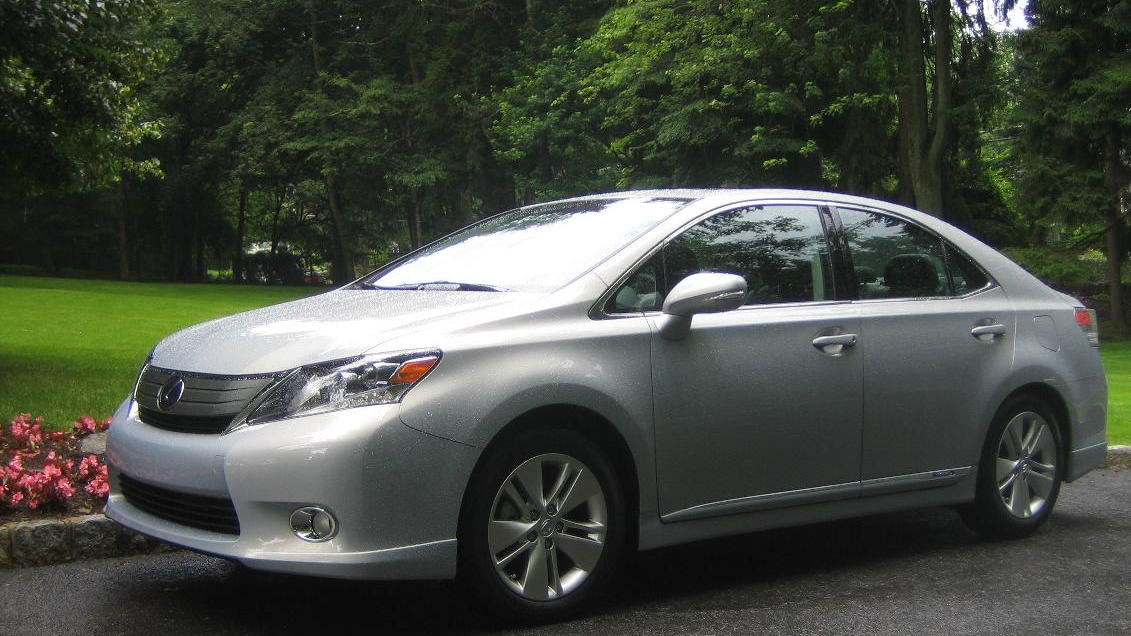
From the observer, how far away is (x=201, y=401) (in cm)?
485

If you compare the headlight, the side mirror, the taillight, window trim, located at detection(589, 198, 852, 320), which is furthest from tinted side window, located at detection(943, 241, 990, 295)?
the headlight

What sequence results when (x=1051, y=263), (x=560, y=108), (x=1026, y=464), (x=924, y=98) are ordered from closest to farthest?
(x=1026, y=464) < (x=924, y=98) < (x=1051, y=263) < (x=560, y=108)

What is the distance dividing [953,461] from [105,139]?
475 inches

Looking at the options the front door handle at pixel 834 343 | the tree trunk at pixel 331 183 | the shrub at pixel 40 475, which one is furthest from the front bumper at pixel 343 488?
the tree trunk at pixel 331 183

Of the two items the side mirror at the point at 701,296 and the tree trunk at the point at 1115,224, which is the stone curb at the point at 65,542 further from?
the tree trunk at the point at 1115,224

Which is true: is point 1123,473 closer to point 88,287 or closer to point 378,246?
point 88,287

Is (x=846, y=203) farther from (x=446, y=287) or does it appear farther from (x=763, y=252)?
(x=446, y=287)

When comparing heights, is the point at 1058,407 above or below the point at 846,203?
below

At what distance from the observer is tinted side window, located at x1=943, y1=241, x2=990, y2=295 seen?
6684mm

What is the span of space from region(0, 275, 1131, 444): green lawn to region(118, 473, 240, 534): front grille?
5.87 metres

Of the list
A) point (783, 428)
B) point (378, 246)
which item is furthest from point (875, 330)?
point (378, 246)

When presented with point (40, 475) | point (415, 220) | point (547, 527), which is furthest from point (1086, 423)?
point (415, 220)

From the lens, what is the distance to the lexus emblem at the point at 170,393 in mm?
4969

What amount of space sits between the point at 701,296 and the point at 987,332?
6.71 ft
